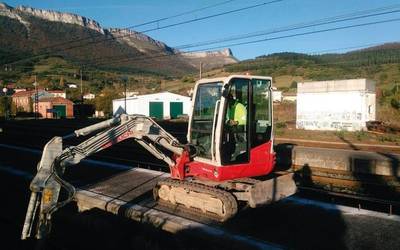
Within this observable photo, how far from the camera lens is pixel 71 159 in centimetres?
828

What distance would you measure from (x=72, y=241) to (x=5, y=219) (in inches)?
98.9

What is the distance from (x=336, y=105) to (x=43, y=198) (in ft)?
113

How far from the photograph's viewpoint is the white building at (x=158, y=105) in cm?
6556

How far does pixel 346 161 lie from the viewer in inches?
679

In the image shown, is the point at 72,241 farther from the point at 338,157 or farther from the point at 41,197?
the point at 338,157

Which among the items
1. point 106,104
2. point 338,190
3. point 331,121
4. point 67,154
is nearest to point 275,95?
point 338,190

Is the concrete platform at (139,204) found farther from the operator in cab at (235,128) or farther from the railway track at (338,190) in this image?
the railway track at (338,190)

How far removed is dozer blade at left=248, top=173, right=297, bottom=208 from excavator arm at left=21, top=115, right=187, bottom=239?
1969 millimetres

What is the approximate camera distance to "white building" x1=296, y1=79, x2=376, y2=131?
121ft

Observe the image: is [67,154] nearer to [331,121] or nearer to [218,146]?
[218,146]

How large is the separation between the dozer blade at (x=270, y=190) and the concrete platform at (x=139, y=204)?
95 centimetres

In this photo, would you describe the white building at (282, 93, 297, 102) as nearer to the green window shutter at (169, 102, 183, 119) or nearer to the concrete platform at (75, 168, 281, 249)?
the green window shutter at (169, 102, 183, 119)

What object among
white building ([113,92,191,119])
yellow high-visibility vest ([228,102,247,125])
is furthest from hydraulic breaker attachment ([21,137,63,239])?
white building ([113,92,191,119])

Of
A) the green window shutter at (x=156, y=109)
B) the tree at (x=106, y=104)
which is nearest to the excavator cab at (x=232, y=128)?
the green window shutter at (x=156, y=109)
